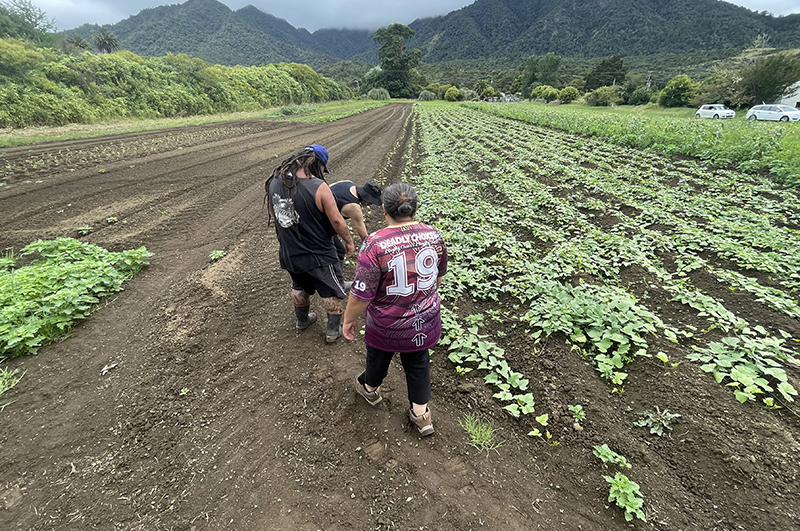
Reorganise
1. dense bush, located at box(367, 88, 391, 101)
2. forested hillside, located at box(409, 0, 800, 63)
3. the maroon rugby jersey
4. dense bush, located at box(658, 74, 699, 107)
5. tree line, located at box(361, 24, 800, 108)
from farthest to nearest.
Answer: forested hillside, located at box(409, 0, 800, 63)
dense bush, located at box(367, 88, 391, 101)
dense bush, located at box(658, 74, 699, 107)
tree line, located at box(361, 24, 800, 108)
the maroon rugby jersey

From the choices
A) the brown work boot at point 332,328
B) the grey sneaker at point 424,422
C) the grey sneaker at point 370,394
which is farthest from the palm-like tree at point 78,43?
the grey sneaker at point 424,422

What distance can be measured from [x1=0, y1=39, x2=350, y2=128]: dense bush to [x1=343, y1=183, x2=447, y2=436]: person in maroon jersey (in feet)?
82.9

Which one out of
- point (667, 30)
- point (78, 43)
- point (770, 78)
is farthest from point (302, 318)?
point (667, 30)

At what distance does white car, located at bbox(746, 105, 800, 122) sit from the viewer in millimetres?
22562

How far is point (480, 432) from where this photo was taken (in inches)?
106

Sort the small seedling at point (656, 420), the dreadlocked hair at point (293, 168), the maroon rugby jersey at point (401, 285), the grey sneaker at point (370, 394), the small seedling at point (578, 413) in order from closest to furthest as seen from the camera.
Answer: the maroon rugby jersey at point (401, 285) < the small seedling at point (656, 420) < the small seedling at point (578, 413) < the grey sneaker at point (370, 394) < the dreadlocked hair at point (293, 168)

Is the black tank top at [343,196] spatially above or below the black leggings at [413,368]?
above

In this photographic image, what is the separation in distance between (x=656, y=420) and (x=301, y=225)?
11.1 ft

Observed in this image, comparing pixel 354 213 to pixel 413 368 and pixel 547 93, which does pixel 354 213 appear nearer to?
pixel 413 368

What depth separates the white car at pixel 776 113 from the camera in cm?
2256

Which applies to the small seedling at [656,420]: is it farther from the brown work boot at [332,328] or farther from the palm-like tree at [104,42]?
the palm-like tree at [104,42]

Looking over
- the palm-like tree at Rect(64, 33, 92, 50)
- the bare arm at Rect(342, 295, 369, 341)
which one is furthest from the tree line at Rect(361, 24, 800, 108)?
the palm-like tree at Rect(64, 33, 92, 50)

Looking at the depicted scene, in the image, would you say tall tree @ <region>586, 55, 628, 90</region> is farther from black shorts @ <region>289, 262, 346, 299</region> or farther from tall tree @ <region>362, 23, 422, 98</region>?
black shorts @ <region>289, 262, 346, 299</region>

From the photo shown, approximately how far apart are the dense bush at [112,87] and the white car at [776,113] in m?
43.7
